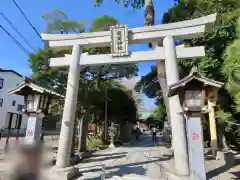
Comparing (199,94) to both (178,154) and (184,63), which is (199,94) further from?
(184,63)

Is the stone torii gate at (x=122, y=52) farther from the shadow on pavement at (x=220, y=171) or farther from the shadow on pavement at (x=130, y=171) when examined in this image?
the shadow on pavement at (x=220, y=171)

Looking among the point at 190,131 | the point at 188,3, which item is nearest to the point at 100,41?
the point at 190,131

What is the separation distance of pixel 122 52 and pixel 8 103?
25.3m

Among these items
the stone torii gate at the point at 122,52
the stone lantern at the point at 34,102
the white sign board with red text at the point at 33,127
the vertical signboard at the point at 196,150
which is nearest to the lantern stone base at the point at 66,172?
the stone torii gate at the point at 122,52

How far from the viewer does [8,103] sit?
2658 centimetres

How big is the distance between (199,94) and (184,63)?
6.53m

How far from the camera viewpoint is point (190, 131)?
4.71 meters

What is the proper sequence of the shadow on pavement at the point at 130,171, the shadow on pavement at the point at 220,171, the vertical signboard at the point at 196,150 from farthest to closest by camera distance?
the shadow on pavement at the point at 130,171 → the shadow on pavement at the point at 220,171 → the vertical signboard at the point at 196,150

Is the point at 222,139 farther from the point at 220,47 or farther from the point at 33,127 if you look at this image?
the point at 33,127

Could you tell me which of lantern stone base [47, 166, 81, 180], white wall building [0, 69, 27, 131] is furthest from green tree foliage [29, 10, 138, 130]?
white wall building [0, 69, 27, 131]

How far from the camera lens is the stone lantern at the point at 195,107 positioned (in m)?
4.51

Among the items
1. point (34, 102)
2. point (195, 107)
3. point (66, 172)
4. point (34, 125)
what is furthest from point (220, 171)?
point (34, 102)

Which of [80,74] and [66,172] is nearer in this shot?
[66,172]

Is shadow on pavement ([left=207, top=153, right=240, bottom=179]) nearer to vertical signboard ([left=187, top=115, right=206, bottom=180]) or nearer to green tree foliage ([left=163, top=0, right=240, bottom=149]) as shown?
vertical signboard ([left=187, top=115, right=206, bottom=180])
